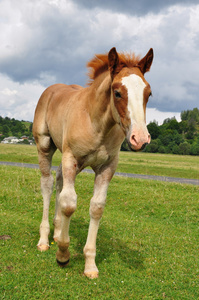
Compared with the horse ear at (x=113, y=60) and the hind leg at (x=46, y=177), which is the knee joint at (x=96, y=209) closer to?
the hind leg at (x=46, y=177)

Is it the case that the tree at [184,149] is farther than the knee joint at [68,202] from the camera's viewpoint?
Yes

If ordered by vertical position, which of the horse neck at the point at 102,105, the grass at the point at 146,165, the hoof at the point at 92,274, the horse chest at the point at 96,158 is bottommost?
the grass at the point at 146,165

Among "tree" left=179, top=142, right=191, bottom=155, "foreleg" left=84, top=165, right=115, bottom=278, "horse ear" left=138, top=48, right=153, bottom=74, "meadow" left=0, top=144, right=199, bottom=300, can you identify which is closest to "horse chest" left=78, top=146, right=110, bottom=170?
"foreleg" left=84, top=165, right=115, bottom=278

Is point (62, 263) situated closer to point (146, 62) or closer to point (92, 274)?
point (92, 274)

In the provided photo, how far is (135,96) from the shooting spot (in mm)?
3762

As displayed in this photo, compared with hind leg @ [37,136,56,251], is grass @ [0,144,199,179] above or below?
below

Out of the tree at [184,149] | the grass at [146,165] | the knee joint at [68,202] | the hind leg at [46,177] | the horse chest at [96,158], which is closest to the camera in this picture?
the knee joint at [68,202]

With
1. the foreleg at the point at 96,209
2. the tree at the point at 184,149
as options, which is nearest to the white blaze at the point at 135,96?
the foreleg at the point at 96,209

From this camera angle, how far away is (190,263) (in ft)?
19.5

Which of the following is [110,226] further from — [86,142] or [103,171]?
[86,142]

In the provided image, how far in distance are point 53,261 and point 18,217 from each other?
3253mm

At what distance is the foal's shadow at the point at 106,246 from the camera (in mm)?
5858

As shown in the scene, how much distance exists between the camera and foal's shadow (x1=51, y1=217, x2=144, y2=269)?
5.86 meters

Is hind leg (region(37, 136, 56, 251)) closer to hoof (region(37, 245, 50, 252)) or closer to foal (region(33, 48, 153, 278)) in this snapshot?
hoof (region(37, 245, 50, 252))
